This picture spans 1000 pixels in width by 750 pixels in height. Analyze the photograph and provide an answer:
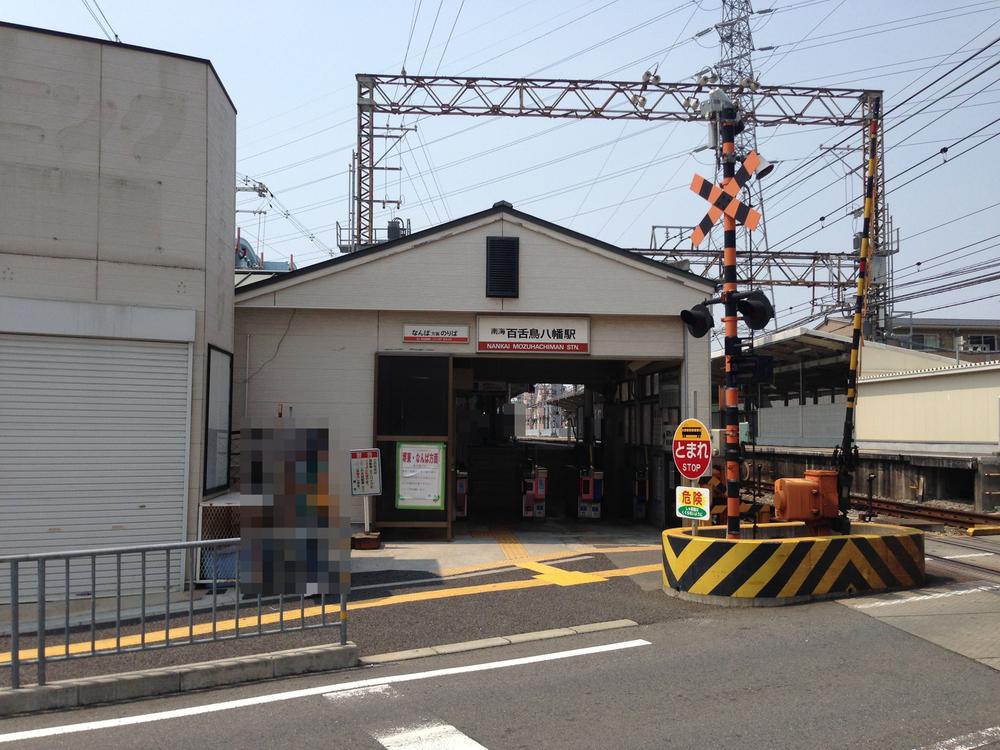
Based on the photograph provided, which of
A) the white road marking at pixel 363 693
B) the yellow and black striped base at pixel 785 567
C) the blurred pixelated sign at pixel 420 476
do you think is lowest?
the white road marking at pixel 363 693

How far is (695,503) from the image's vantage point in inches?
377

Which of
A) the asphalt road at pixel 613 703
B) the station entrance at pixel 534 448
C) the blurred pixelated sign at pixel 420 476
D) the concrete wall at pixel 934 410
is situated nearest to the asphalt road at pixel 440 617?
the asphalt road at pixel 613 703

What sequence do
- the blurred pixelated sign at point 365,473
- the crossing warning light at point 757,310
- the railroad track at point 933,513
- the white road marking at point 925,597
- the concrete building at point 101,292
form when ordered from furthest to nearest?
the railroad track at point 933,513 < the blurred pixelated sign at point 365,473 < the concrete building at point 101,292 < the crossing warning light at point 757,310 < the white road marking at point 925,597

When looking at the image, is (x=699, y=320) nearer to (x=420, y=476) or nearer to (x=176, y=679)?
(x=420, y=476)

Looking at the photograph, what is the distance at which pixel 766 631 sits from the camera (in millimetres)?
7910

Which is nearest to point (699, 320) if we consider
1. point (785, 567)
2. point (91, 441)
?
point (785, 567)

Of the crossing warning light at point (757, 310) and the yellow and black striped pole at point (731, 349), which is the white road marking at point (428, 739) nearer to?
the yellow and black striped pole at point (731, 349)

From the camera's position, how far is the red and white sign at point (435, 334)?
48.9ft

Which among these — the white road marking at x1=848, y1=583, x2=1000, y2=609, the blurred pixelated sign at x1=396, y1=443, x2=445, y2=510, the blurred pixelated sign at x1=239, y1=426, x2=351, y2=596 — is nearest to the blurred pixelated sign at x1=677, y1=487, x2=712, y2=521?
the white road marking at x1=848, y1=583, x2=1000, y2=609

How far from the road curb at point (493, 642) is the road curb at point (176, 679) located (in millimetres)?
366

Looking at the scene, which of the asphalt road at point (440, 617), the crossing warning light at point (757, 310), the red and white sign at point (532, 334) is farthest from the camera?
the red and white sign at point (532, 334)

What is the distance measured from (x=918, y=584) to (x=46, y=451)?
11.1 meters

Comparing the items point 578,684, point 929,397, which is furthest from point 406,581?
point 929,397

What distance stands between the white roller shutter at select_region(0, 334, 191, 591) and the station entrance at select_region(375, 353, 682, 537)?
4.32 m
